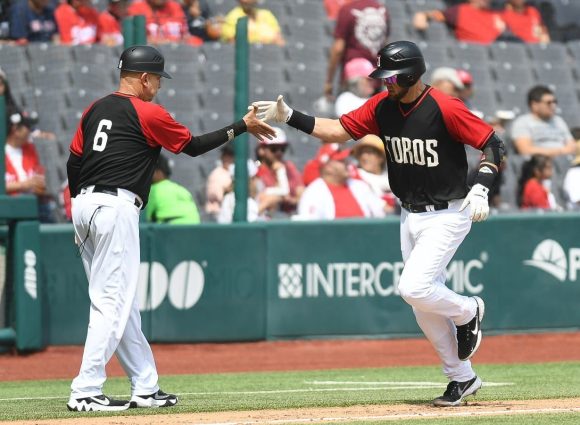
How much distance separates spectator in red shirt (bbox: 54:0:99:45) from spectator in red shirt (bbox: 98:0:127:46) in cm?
7

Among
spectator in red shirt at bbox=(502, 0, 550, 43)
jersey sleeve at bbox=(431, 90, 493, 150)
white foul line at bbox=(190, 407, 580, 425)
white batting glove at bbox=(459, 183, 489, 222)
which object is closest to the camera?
white foul line at bbox=(190, 407, 580, 425)

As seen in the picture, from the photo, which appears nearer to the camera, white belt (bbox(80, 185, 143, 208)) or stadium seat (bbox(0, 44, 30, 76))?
white belt (bbox(80, 185, 143, 208))

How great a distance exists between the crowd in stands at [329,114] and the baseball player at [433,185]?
4281 mm

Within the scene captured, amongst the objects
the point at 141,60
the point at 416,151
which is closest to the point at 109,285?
the point at 141,60

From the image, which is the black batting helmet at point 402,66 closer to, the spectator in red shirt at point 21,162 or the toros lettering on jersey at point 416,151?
the toros lettering on jersey at point 416,151

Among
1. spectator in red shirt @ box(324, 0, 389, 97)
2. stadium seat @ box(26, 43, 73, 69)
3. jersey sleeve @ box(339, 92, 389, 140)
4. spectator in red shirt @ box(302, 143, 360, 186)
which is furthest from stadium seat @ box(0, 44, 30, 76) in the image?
jersey sleeve @ box(339, 92, 389, 140)

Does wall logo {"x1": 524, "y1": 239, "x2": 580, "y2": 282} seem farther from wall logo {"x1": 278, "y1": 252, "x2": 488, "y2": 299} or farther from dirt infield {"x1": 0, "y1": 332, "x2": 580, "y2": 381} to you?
wall logo {"x1": 278, "y1": 252, "x2": 488, "y2": 299}

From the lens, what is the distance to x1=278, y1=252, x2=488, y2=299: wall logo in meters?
11.2

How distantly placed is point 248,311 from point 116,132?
453 cm

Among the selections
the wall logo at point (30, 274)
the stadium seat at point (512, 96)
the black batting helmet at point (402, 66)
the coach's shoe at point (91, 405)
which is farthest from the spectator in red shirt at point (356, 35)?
the coach's shoe at point (91, 405)

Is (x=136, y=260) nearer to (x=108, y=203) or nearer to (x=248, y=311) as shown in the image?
(x=108, y=203)

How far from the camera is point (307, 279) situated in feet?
36.8

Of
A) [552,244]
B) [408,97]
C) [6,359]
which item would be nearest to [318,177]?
[552,244]

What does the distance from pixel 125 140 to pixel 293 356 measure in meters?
4.32
